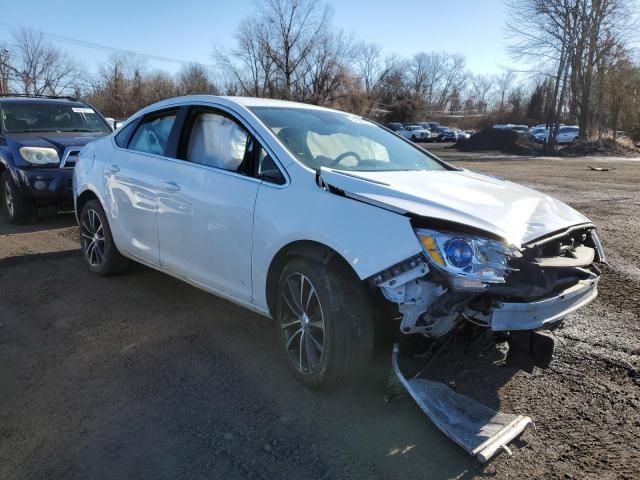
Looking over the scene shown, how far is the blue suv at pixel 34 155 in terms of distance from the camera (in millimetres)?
7344

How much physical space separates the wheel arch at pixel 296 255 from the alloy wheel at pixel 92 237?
99.7 inches

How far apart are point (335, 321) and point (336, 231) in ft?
1.61

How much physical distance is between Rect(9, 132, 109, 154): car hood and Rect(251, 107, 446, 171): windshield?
4961 mm

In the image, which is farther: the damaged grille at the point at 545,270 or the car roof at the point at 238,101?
the car roof at the point at 238,101

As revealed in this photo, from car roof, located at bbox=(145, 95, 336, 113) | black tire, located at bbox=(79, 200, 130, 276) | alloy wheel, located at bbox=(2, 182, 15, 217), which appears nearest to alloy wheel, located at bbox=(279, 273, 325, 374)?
car roof, located at bbox=(145, 95, 336, 113)

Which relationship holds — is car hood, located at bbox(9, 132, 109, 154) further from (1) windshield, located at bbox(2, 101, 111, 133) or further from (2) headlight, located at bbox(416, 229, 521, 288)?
(2) headlight, located at bbox(416, 229, 521, 288)

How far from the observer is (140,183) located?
435 cm

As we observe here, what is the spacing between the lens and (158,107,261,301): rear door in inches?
135

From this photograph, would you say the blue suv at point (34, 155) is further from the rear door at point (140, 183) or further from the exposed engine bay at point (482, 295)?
the exposed engine bay at point (482, 295)

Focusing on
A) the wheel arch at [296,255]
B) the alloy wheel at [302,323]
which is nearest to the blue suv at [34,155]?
the wheel arch at [296,255]

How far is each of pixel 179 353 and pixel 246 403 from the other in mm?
833

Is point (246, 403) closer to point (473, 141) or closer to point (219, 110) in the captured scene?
point (219, 110)

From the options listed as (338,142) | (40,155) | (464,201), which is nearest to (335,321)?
(464,201)

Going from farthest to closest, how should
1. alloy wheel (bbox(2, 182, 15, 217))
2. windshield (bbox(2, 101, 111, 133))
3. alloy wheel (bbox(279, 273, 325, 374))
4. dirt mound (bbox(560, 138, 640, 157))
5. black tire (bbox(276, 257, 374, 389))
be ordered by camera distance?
dirt mound (bbox(560, 138, 640, 157)) < windshield (bbox(2, 101, 111, 133)) < alloy wheel (bbox(2, 182, 15, 217)) < alloy wheel (bbox(279, 273, 325, 374)) < black tire (bbox(276, 257, 374, 389))
